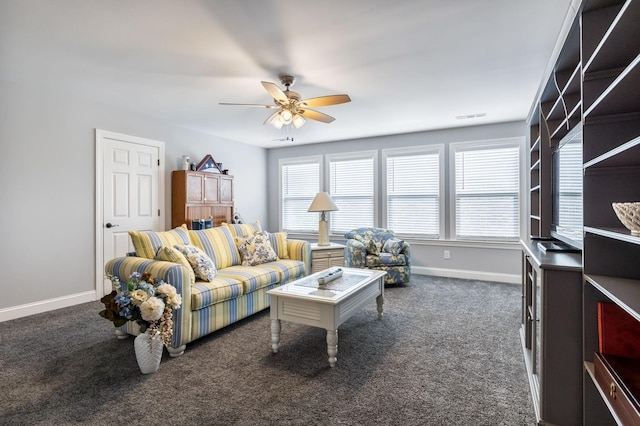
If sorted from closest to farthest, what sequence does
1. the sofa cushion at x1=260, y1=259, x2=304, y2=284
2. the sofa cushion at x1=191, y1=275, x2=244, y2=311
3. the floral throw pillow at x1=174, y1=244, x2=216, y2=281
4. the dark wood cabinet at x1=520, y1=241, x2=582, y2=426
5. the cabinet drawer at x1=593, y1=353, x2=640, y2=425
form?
1. the cabinet drawer at x1=593, y1=353, x2=640, y2=425
2. the dark wood cabinet at x1=520, y1=241, x2=582, y2=426
3. the sofa cushion at x1=191, y1=275, x2=244, y2=311
4. the floral throw pillow at x1=174, y1=244, x2=216, y2=281
5. the sofa cushion at x1=260, y1=259, x2=304, y2=284

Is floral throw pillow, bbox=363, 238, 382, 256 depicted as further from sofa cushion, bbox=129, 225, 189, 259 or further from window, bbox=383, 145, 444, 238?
sofa cushion, bbox=129, 225, 189, 259

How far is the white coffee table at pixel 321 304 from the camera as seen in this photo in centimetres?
229

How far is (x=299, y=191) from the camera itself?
6.61 m

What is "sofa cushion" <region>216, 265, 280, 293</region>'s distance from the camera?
3.08 metres

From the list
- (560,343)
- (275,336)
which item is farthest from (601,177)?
(275,336)

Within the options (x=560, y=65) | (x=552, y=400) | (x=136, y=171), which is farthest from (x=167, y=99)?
(x=552, y=400)

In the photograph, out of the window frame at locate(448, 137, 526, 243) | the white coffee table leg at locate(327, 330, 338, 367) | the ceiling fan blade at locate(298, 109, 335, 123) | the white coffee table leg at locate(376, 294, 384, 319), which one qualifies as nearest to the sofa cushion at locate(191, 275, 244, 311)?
the white coffee table leg at locate(327, 330, 338, 367)

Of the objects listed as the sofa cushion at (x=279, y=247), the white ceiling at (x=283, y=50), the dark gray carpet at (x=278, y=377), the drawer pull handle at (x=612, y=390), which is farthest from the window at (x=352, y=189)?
the drawer pull handle at (x=612, y=390)

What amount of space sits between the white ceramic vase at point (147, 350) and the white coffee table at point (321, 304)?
81 centimetres

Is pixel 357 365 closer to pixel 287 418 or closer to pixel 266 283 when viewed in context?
pixel 287 418

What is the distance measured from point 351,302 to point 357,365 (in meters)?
0.46

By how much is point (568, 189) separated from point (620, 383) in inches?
53.3

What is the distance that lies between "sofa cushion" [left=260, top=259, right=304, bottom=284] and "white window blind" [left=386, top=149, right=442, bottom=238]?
239 centimetres

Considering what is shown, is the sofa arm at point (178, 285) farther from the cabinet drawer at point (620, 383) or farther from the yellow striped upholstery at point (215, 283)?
the cabinet drawer at point (620, 383)
